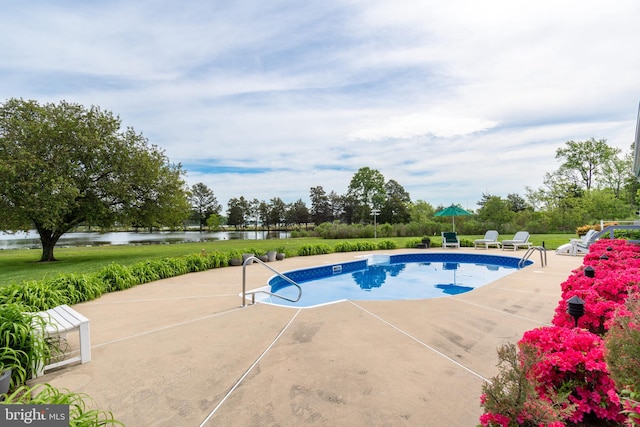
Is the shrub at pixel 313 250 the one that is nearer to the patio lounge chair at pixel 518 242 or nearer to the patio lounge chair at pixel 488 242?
the patio lounge chair at pixel 488 242

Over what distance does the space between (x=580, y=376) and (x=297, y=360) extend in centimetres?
200

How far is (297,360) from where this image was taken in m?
2.75

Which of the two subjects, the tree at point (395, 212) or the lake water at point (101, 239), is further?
the tree at point (395, 212)

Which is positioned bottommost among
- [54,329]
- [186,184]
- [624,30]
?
[54,329]

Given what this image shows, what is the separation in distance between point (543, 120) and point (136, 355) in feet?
55.2

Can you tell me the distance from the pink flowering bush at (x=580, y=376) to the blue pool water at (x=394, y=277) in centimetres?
462

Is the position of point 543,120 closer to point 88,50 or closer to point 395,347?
point 395,347

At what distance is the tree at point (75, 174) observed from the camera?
921cm

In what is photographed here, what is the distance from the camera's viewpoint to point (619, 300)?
2529mm

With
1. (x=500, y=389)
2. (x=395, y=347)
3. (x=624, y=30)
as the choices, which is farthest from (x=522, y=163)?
(x=500, y=389)

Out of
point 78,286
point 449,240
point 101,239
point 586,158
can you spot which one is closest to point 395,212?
point 586,158

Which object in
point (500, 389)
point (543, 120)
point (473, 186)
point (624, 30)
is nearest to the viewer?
point (500, 389)

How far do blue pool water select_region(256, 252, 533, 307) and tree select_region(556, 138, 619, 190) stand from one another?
85.8 feet

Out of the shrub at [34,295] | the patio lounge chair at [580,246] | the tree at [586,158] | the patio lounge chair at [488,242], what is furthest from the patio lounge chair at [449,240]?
the tree at [586,158]
